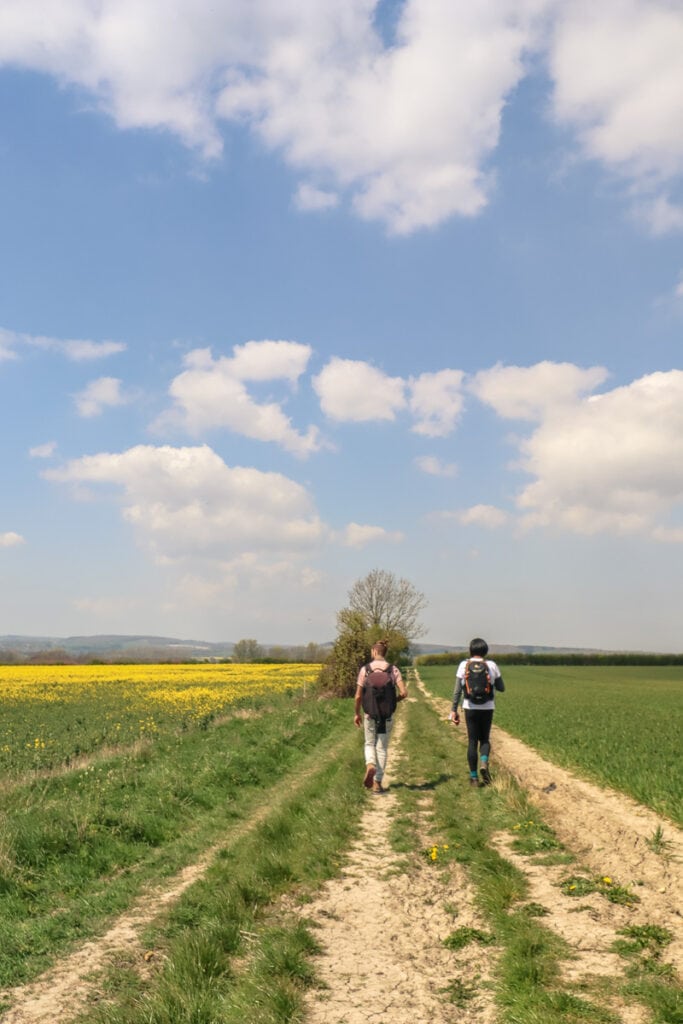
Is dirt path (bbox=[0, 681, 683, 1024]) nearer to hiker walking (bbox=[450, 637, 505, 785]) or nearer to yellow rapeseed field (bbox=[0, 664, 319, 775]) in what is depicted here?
hiker walking (bbox=[450, 637, 505, 785])

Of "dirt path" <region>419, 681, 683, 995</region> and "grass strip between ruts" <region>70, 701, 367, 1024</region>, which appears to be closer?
"grass strip between ruts" <region>70, 701, 367, 1024</region>

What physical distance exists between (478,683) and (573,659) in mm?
103750

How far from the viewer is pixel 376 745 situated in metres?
11.4

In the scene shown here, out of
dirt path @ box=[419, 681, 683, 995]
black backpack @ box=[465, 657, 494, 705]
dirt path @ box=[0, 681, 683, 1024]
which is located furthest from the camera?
black backpack @ box=[465, 657, 494, 705]

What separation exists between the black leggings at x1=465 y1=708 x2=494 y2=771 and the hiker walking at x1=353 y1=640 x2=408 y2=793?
3.68ft

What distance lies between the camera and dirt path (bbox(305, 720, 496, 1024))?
14.3 feet

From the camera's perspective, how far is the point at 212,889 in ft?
21.5

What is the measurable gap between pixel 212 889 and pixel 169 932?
0.85 meters

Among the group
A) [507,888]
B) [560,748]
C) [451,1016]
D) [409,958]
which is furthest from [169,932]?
[560,748]

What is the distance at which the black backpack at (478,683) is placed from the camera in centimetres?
1091

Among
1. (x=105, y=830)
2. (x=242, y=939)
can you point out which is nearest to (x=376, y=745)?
(x=105, y=830)

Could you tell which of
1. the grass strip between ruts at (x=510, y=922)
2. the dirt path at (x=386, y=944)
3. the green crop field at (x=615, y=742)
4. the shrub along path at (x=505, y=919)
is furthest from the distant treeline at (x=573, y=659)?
the dirt path at (x=386, y=944)

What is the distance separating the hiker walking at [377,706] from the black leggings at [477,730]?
3.68ft

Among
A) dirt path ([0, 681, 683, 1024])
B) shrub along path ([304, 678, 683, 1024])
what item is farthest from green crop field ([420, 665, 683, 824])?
dirt path ([0, 681, 683, 1024])
